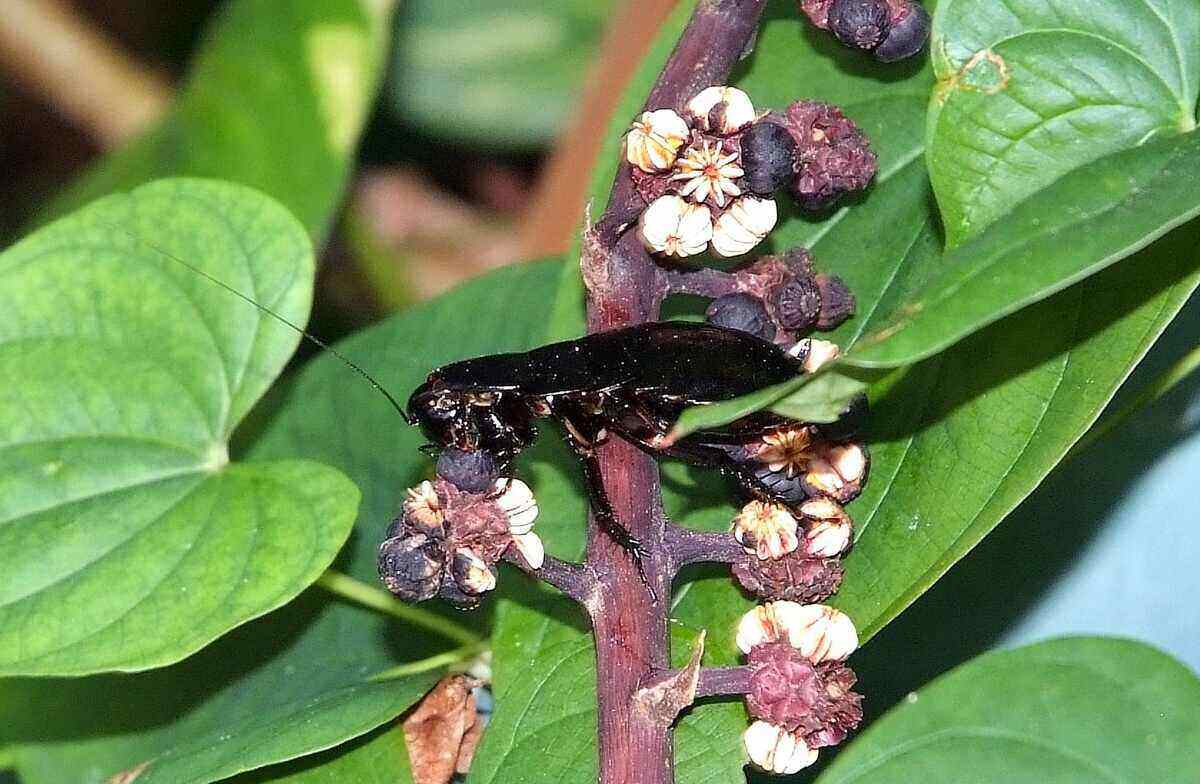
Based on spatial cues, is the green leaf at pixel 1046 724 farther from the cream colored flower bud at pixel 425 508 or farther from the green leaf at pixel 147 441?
the green leaf at pixel 147 441

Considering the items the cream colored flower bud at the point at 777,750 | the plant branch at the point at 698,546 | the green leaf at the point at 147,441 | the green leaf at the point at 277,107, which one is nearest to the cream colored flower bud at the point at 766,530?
the plant branch at the point at 698,546

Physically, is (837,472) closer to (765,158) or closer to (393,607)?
(765,158)

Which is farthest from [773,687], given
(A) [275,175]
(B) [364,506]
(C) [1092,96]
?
(A) [275,175]

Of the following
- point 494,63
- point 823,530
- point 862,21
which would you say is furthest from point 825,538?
point 494,63

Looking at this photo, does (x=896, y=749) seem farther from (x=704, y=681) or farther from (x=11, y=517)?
(x=11, y=517)

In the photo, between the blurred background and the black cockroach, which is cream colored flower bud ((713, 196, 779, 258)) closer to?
the black cockroach
